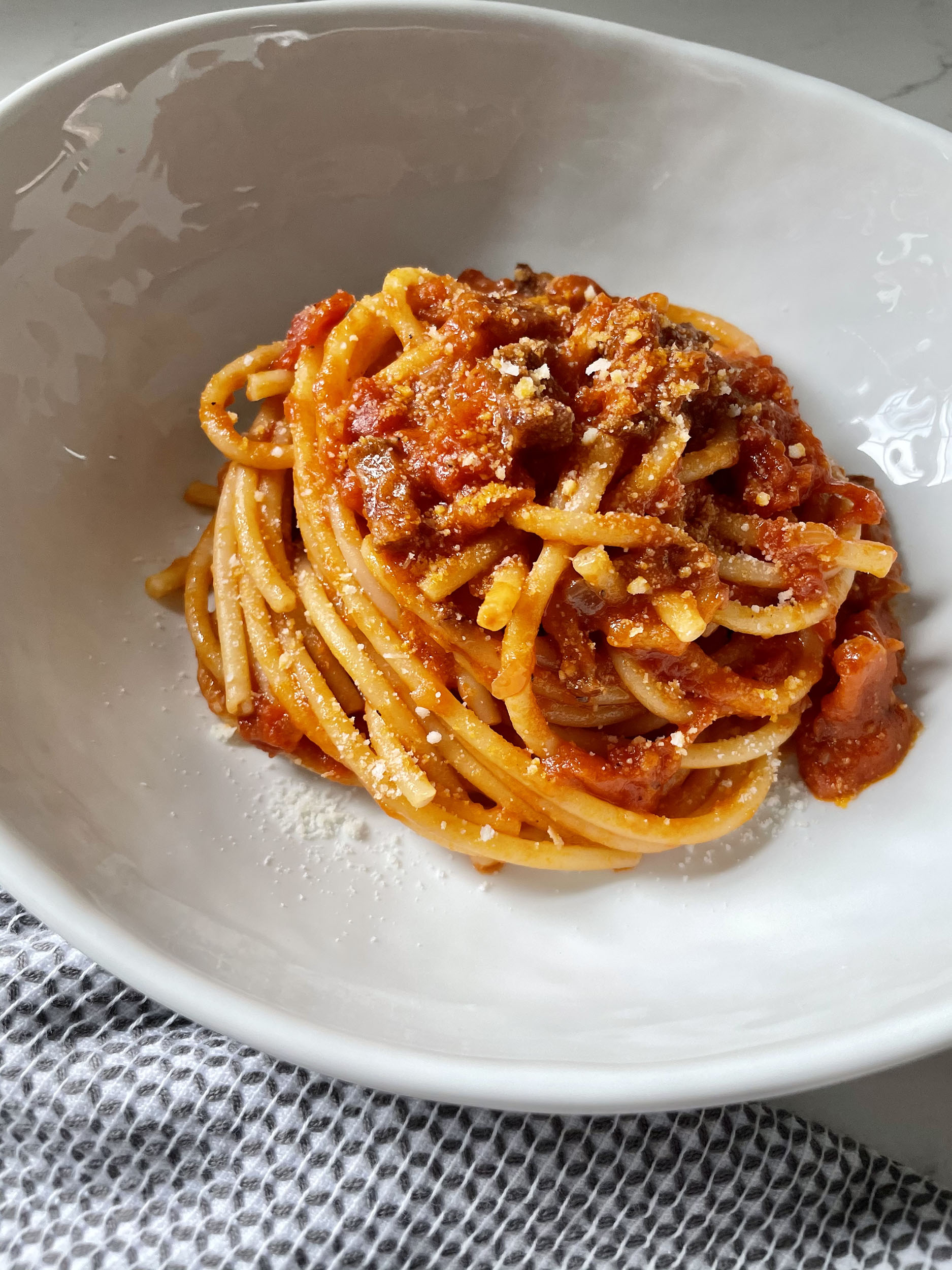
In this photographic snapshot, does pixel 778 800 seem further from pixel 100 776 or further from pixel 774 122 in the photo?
pixel 774 122

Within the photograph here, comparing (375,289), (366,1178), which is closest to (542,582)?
(366,1178)

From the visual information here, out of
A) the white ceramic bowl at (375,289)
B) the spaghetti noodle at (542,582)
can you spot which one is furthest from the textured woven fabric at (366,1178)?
the spaghetti noodle at (542,582)

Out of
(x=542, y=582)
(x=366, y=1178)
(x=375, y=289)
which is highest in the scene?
(x=375, y=289)

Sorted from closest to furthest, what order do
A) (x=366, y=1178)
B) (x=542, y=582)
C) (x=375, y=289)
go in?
(x=366, y=1178), (x=542, y=582), (x=375, y=289)

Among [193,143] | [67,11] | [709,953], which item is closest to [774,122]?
[193,143]

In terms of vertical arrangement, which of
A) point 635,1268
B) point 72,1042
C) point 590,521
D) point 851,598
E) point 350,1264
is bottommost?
point 635,1268

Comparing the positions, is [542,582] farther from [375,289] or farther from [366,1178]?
[375,289]
